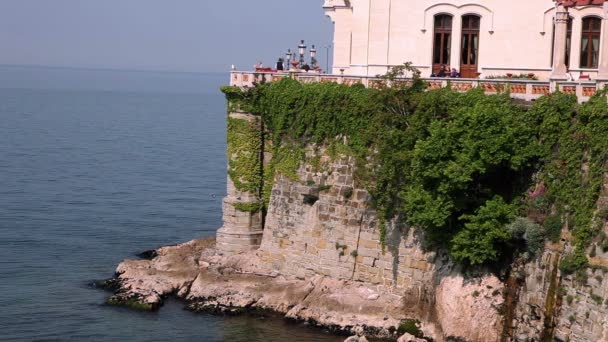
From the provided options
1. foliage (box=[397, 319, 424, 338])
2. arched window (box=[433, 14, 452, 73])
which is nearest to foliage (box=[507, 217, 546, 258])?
foliage (box=[397, 319, 424, 338])

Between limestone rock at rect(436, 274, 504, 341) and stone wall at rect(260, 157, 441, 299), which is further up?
stone wall at rect(260, 157, 441, 299)

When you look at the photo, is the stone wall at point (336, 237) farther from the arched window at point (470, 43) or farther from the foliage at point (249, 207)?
the arched window at point (470, 43)

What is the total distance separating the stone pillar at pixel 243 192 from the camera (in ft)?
143

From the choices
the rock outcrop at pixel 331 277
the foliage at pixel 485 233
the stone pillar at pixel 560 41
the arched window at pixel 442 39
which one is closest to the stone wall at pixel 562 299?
the foliage at pixel 485 233

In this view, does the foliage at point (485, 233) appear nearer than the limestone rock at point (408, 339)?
Yes

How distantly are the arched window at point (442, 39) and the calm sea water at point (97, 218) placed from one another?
37.8 feet

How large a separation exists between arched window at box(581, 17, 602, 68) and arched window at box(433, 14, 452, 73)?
5.12m

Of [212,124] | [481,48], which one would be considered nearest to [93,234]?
[481,48]

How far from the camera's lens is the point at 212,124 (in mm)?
126750

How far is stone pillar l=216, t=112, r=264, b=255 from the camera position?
143ft

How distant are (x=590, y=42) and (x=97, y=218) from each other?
27.5 metres

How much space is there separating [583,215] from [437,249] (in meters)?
6.23

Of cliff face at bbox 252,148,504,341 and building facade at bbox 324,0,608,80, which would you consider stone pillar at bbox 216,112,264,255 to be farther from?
building facade at bbox 324,0,608,80

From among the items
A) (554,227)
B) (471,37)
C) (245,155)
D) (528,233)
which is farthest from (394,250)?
(471,37)
